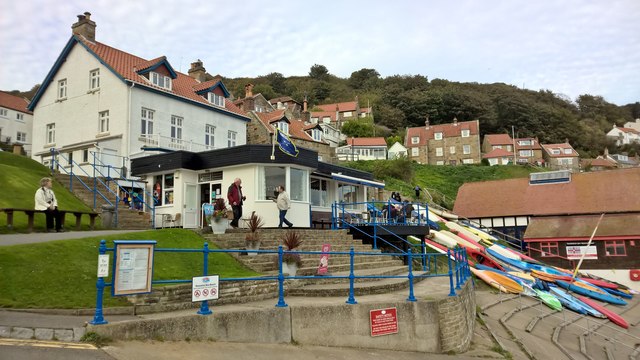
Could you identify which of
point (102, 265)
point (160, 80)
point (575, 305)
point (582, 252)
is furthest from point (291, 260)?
point (582, 252)

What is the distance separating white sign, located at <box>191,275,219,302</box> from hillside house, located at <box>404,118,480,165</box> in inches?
2853

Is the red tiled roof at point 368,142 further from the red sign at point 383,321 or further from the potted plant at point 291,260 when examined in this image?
the red sign at point 383,321

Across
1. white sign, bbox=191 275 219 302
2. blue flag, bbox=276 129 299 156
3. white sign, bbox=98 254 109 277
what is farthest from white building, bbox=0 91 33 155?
white sign, bbox=98 254 109 277

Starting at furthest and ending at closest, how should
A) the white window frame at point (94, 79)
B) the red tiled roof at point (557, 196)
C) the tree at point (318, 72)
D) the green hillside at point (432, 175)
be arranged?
the tree at point (318, 72)
the green hillside at point (432, 175)
the red tiled roof at point (557, 196)
the white window frame at point (94, 79)

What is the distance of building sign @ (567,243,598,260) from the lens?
28984 mm

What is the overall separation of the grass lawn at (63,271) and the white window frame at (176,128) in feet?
61.4

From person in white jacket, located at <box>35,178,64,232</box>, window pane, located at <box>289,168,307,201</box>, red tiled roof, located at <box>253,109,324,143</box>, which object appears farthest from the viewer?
red tiled roof, located at <box>253,109,324,143</box>

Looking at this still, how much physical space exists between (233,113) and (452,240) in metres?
18.5

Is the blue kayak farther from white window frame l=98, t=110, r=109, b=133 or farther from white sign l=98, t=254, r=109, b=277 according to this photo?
white window frame l=98, t=110, r=109, b=133

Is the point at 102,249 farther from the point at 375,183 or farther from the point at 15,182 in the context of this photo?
the point at 375,183

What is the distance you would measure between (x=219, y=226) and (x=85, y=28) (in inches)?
927

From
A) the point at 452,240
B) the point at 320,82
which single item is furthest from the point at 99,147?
the point at 320,82

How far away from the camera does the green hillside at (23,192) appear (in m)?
14.5

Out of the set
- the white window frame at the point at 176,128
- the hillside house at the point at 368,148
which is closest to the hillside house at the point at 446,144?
the hillside house at the point at 368,148
